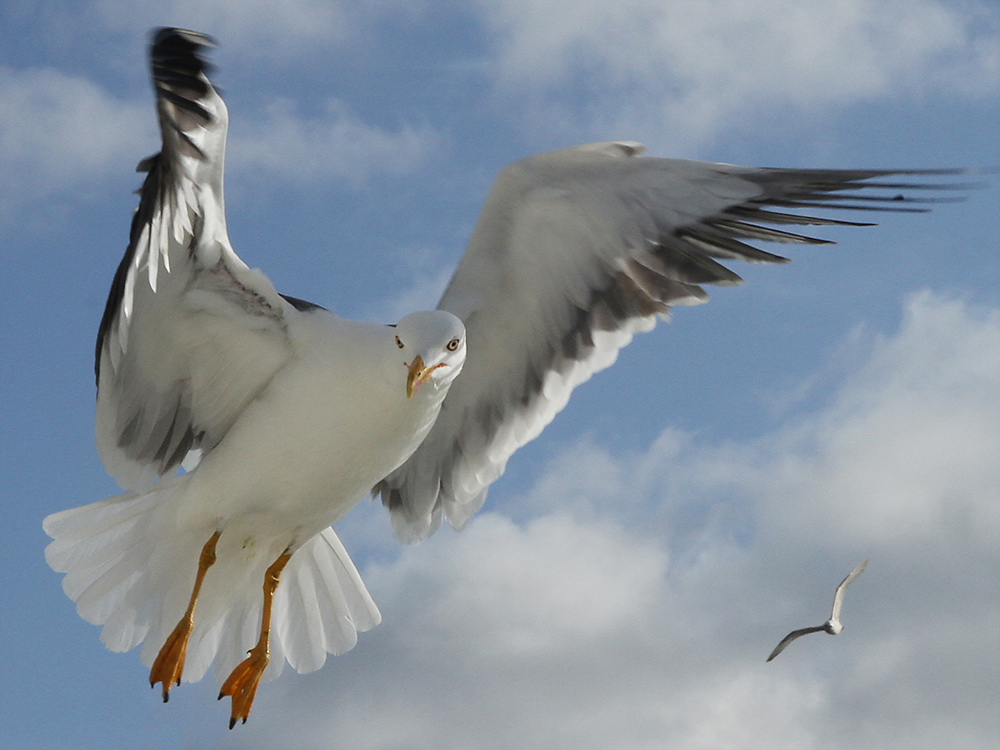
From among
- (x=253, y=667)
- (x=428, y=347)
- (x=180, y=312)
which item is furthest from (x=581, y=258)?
(x=253, y=667)

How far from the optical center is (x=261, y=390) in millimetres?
5223

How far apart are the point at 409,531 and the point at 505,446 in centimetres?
61

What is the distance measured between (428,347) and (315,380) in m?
0.53

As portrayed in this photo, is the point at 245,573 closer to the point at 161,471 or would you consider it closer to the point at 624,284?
the point at 161,471

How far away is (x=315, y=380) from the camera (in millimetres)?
4895

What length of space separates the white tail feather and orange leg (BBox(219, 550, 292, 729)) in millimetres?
73

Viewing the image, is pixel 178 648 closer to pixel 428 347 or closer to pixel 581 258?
Result: pixel 428 347

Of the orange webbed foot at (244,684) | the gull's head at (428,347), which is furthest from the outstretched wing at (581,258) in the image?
the orange webbed foot at (244,684)

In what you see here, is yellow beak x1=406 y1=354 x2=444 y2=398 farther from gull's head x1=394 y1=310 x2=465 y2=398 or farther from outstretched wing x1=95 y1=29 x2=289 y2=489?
outstretched wing x1=95 y1=29 x2=289 y2=489

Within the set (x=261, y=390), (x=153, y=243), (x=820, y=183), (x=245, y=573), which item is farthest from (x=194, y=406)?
(x=820, y=183)

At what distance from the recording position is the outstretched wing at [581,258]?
519 cm

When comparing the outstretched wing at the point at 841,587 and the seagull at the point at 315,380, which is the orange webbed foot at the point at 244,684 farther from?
the outstretched wing at the point at 841,587

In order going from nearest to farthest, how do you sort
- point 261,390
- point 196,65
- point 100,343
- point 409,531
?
point 196,65 < point 100,343 < point 261,390 < point 409,531

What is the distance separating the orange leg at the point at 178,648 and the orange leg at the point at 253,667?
0.24m
